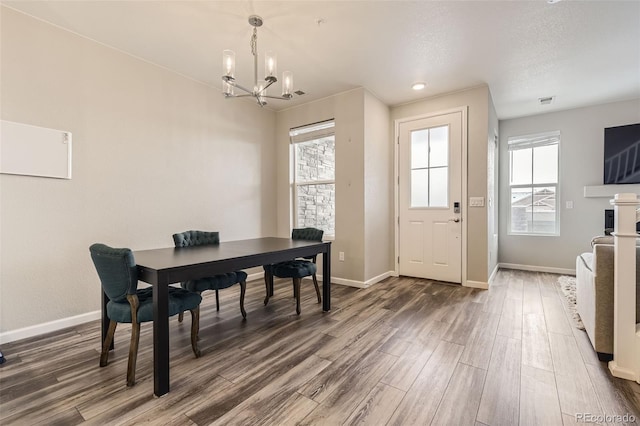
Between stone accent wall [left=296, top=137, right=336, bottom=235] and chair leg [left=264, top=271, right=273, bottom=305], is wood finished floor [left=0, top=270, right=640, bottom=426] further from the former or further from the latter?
stone accent wall [left=296, top=137, right=336, bottom=235]

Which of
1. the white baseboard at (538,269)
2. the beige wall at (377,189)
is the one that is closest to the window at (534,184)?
→ the white baseboard at (538,269)

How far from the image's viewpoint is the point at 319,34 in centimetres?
264

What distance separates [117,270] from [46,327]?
1.54m

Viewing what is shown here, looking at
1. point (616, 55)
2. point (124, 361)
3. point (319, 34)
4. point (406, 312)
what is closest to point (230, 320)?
point (124, 361)

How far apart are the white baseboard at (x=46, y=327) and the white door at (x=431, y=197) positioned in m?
3.94

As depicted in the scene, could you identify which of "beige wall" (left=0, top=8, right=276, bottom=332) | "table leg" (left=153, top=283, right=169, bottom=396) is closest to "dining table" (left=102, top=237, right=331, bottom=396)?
"table leg" (left=153, top=283, right=169, bottom=396)

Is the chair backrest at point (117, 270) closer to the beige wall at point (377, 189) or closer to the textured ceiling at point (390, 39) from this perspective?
the textured ceiling at point (390, 39)

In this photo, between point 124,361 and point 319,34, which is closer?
point 124,361

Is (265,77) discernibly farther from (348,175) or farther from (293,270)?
(348,175)

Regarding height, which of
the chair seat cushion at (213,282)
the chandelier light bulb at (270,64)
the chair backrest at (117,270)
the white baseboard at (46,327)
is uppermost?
the chandelier light bulb at (270,64)

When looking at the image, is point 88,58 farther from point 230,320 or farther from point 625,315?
point 625,315

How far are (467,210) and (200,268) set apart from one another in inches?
138

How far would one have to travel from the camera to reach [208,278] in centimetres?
261

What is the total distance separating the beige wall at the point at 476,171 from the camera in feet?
12.3
